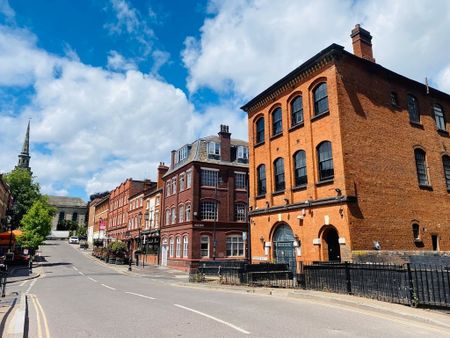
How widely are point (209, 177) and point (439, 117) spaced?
2177cm

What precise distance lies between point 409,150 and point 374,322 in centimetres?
1582

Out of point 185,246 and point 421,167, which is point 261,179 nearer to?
point 421,167

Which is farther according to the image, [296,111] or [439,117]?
[439,117]

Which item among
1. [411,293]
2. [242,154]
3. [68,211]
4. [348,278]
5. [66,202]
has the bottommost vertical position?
[411,293]

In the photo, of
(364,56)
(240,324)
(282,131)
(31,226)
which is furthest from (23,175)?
(240,324)

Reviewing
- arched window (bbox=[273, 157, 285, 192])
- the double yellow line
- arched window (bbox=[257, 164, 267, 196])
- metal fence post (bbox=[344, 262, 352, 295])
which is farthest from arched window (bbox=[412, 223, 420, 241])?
the double yellow line

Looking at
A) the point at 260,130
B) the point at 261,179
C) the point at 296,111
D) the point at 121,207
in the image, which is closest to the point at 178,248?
the point at 261,179

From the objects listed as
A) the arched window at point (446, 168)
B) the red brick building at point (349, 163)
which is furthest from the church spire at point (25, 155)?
the arched window at point (446, 168)

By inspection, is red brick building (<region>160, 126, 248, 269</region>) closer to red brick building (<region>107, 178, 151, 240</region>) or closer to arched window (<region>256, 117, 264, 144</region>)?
arched window (<region>256, 117, 264, 144</region>)

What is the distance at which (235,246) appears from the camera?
37.7m

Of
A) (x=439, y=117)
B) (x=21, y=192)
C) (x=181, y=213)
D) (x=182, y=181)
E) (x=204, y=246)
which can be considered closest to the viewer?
(x=439, y=117)

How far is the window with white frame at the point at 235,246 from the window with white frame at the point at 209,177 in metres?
6.00

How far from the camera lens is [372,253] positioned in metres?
16.3

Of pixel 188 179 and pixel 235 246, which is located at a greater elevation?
pixel 188 179
